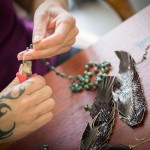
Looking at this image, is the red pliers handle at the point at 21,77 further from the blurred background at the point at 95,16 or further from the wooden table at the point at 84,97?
the blurred background at the point at 95,16

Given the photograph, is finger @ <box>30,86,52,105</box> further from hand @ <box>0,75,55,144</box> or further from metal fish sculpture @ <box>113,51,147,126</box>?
metal fish sculpture @ <box>113,51,147,126</box>

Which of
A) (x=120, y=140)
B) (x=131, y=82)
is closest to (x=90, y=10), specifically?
(x=131, y=82)

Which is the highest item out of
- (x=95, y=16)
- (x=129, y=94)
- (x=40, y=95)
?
(x=40, y=95)

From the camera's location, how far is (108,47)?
2.80ft

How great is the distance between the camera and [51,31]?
0.83 metres

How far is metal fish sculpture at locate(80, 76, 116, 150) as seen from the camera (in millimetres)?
630

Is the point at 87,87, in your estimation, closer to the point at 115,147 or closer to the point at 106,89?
the point at 106,89

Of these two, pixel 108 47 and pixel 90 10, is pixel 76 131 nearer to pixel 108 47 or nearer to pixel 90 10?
pixel 108 47

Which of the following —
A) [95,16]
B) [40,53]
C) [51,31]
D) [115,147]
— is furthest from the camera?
[95,16]

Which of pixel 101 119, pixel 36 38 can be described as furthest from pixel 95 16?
pixel 101 119

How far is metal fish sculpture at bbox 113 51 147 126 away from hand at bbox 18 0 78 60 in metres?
0.14

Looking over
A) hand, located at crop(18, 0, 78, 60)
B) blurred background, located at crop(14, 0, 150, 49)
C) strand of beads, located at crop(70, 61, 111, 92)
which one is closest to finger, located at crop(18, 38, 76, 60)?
hand, located at crop(18, 0, 78, 60)

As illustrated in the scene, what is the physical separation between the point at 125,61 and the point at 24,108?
28cm

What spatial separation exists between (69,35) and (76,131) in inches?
9.8
